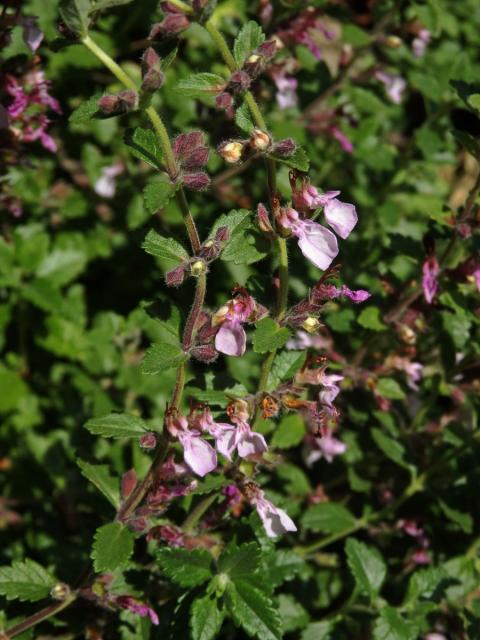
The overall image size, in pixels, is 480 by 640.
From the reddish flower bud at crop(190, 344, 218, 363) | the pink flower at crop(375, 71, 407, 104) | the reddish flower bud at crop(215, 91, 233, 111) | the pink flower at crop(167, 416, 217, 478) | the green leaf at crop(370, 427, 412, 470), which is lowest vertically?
the green leaf at crop(370, 427, 412, 470)

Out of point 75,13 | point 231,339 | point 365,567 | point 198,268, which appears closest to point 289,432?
point 365,567

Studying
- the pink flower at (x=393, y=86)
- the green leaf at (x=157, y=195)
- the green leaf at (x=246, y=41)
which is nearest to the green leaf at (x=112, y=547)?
the green leaf at (x=157, y=195)

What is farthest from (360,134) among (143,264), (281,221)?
(281,221)

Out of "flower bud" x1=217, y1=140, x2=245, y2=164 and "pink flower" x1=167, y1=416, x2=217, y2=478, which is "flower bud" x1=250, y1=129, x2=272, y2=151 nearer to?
"flower bud" x1=217, y1=140, x2=245, y2=164

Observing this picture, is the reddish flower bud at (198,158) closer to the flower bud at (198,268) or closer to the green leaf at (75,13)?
the flower bud at (198,268)

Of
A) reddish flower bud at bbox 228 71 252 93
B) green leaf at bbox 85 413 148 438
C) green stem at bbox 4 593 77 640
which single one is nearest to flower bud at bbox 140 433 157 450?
green leaf at bbox 85 413 148 438

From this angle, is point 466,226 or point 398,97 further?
point 398,97

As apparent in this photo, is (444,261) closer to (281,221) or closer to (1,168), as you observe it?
(281,221)
